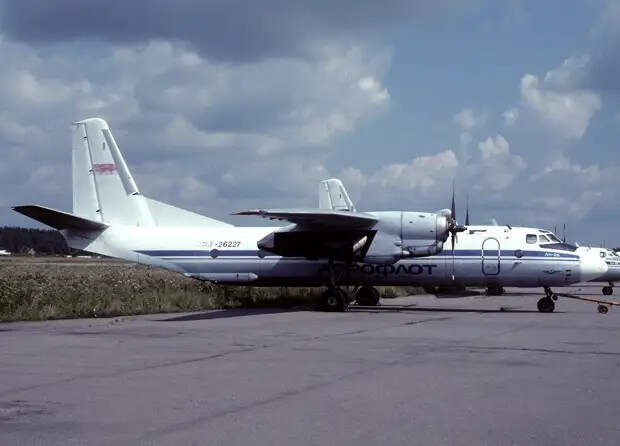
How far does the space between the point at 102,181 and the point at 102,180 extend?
41 millimetres

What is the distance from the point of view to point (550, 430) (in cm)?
739

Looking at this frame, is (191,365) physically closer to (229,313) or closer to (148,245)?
(229,313)

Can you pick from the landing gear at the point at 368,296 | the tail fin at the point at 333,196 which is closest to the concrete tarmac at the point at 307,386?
the landing gear at the point at 368,296

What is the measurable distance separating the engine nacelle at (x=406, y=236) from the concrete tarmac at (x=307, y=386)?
22.3ft

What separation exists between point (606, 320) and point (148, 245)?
610 inches

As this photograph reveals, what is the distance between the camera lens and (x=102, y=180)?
93.7 feet

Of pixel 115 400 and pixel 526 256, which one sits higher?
pixel 526 256

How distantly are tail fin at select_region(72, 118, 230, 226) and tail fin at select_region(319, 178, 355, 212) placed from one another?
15.3 metres

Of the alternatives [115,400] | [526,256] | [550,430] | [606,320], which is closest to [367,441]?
[550,430]

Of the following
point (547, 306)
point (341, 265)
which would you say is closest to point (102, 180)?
point (341, 265)

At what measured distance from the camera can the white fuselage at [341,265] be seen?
25.8m

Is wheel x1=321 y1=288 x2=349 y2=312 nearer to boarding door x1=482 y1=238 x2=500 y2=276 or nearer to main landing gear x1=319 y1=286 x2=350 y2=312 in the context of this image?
main landing gear x1=319 y1=286 x2=350 y2=312

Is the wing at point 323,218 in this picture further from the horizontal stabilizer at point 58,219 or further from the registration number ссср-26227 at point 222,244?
the horizontal stabilizer at point 58,219

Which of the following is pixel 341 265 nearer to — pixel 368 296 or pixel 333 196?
pixel 368 296
